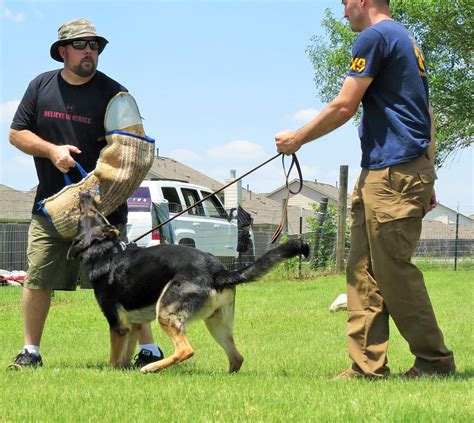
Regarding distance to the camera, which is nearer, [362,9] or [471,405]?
[471,405]

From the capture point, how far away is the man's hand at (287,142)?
502cm

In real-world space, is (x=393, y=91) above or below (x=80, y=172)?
above

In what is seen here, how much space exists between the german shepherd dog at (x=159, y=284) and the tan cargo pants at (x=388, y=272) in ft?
1.39

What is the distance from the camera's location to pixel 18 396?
4367 mm

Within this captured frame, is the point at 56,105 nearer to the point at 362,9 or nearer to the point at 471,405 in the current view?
the point at 362,9

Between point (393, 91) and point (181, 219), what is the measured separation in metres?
11.7

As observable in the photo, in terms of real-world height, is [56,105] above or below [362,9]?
below

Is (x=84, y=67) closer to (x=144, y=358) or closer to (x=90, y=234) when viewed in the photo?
(x=90, y=234)

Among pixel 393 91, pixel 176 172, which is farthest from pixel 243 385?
pixel 176 172

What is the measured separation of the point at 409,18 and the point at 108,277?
2619 centimetres

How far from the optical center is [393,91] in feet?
16.1

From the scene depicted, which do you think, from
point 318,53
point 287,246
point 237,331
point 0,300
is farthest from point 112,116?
point 318,53

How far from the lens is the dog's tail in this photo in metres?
5.27

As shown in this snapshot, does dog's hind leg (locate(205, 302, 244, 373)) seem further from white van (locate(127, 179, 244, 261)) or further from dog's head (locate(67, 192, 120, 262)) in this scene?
white van (locate(127, 179, 244, 261))
